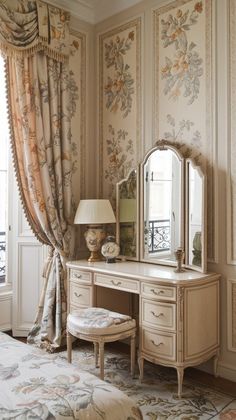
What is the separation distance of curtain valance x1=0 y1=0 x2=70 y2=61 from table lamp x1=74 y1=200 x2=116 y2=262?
1309mm

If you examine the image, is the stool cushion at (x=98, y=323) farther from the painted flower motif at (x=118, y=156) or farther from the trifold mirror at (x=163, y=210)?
the painted flower motif at (x=118, y=156)

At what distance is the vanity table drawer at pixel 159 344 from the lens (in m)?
2.45

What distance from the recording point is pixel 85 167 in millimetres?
3662

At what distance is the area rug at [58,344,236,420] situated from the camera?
7.26ft

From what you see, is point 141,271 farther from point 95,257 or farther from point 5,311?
point 5,311

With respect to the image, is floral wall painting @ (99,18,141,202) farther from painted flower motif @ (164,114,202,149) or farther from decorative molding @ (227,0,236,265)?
decorative molding @ (227,0,236,265)

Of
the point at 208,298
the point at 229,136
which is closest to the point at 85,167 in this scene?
the point at 229,136

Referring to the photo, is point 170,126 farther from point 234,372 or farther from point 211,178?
point 234,372

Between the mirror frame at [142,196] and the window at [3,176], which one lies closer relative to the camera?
the mirror frame at [142,196]

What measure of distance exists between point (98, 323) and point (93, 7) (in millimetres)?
2892

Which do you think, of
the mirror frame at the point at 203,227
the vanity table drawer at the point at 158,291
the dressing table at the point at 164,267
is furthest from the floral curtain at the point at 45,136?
the mirror frame at the point at 203,227

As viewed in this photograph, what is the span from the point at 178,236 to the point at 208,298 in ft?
1.70

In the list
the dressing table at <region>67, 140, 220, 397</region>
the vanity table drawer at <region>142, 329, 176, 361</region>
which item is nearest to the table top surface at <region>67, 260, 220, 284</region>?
the dressing table at <region>67, 140, 220, 397</region>

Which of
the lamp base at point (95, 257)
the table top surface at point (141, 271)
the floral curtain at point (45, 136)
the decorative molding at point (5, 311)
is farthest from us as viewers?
the decorative molding at point (5, 311)
